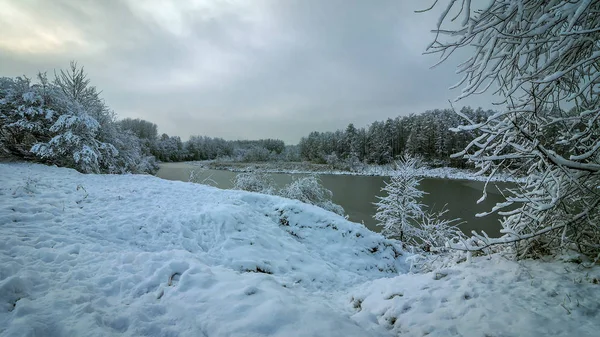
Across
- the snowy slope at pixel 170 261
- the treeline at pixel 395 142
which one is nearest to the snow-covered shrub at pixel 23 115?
the snowy slope at pixel 170 261

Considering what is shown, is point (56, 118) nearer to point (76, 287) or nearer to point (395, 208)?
point (76, 287)

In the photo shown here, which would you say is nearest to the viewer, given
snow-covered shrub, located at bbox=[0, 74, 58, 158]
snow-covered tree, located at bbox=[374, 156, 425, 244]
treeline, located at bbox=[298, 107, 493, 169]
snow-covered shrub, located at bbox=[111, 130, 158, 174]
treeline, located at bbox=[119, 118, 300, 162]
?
snow-covered shrub, located at bbox=[0, 74, 58, 158]

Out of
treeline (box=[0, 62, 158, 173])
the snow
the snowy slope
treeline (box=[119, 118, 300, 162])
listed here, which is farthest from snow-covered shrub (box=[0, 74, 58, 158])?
treeline (box=[119, 118, 300, 162])

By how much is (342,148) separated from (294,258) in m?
56.7

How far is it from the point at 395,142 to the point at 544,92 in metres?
58.5

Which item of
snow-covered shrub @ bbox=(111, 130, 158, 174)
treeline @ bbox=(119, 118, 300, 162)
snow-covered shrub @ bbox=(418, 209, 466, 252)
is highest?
treeline @ bbox=(119, 118, 300, 162)

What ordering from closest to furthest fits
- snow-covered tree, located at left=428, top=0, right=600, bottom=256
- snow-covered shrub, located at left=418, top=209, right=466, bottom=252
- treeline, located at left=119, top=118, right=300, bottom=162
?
1. snow-covered tree, located at left=428, top=0, right=600, bottom=256
2. snow-covered shrub, located at left=418, top=209, right=466, bottom=252
3. treeline, located at left=119, top=118, right=300, bottom=162

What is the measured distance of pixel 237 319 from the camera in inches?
88.0

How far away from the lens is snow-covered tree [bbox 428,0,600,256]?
5.80 ft

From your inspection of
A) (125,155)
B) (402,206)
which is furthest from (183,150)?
(402,206)

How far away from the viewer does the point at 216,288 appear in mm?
2787

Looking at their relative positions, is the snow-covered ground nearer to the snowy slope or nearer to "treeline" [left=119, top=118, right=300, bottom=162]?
the snowy slope

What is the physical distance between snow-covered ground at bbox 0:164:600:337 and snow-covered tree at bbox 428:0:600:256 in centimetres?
62

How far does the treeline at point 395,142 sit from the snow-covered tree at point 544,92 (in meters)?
43.6
